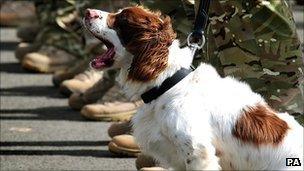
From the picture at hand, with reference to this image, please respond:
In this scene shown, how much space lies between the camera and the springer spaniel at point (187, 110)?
14.1 feet

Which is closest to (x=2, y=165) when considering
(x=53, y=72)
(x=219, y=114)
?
(x=219, y=114)

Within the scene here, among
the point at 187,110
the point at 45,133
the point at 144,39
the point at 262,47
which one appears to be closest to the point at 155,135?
the point at 187,110

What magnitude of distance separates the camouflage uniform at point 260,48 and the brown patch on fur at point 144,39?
916mm

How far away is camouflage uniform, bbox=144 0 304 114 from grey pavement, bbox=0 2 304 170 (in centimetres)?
115

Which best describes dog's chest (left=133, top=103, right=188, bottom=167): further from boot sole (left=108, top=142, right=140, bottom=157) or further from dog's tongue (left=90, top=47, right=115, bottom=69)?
boot sole (left=108, top=142, right=140, bottom=157)

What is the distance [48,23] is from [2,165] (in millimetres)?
4255

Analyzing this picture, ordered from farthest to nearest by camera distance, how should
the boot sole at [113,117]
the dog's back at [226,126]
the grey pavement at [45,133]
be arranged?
1. the boot sole at [113,117]
2. the grey pavement at [45,133]
3. the dog's back at [226,126]

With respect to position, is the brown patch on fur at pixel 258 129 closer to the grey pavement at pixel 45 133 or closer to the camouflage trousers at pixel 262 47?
the camouflage trousers at pixel 262 47

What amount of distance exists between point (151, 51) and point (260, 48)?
3.64 ft

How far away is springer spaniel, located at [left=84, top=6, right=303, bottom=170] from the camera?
4.29m

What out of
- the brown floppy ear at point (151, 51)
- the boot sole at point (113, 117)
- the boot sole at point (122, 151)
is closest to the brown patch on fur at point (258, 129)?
the brown floppy ear at point (151, 51)

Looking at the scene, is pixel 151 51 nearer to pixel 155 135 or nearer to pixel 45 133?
pixel 155 135

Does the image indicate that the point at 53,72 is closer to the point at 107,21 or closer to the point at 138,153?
the point at 138,153

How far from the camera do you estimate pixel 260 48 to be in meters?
5.26
